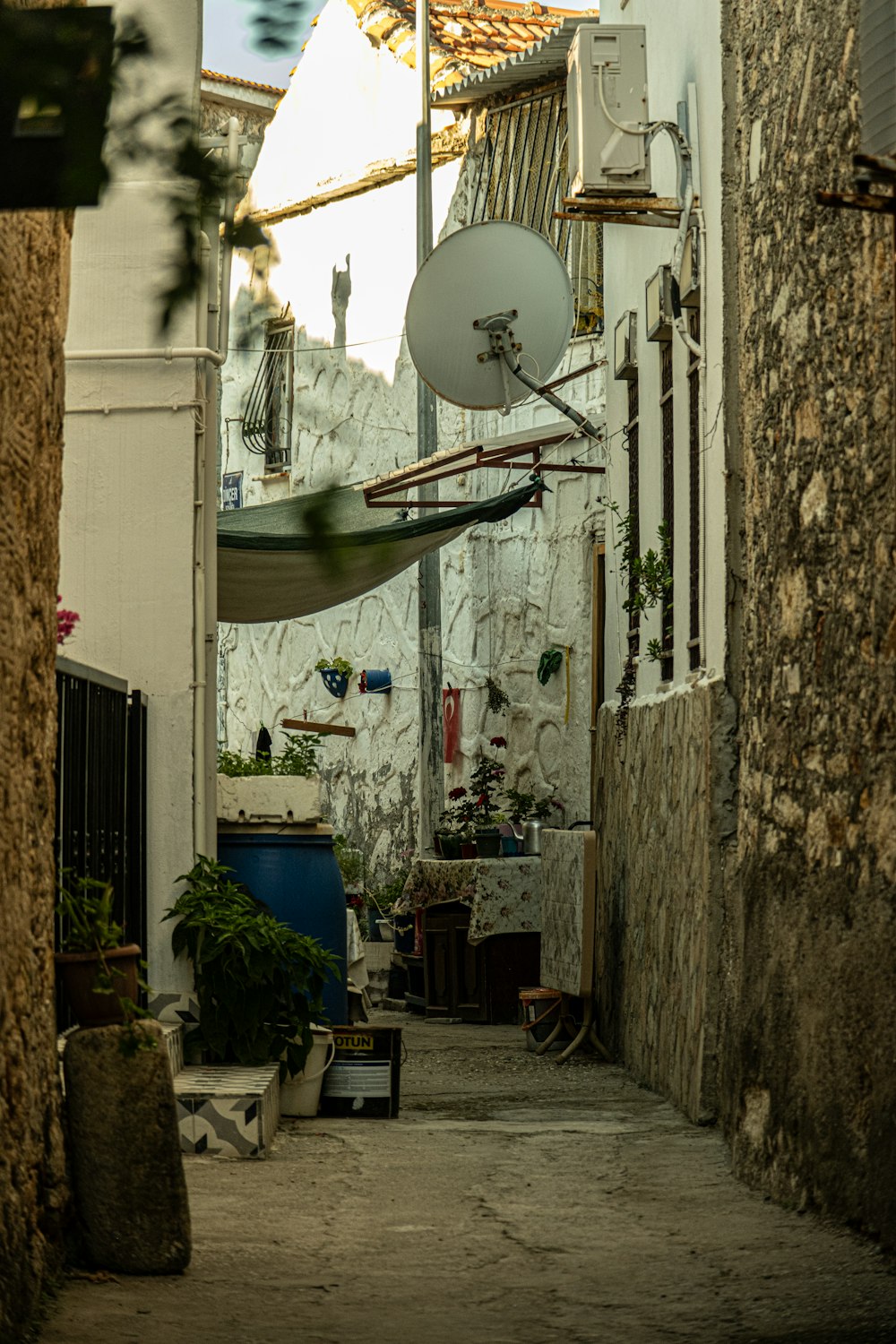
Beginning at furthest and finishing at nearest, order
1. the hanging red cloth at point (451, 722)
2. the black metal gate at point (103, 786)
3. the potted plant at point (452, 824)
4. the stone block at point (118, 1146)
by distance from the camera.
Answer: the hanging red cloth at point (451, 722), the potted plant at point (452, 824), the black metal gate at point (103, 786), the stone block at point (118, 1146)

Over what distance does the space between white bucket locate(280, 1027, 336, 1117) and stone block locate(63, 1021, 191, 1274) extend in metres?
2.72

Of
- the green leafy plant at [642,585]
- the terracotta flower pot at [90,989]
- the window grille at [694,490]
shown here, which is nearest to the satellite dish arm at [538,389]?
the green leafy plant at [642,585]

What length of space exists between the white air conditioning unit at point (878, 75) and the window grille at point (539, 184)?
800cm

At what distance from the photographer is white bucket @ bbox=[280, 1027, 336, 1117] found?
21.8 ft

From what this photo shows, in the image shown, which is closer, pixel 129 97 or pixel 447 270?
pixel 129 97

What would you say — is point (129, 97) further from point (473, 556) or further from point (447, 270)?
point (473, 556)

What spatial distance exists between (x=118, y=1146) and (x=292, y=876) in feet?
11.7

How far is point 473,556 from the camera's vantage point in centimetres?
1354

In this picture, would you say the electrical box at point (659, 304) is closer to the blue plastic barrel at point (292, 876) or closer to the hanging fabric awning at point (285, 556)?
the hanging fabric awning at point (285, 556)

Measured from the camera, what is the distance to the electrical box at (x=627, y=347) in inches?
356

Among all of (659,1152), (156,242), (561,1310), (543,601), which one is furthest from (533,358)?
(561,1310)

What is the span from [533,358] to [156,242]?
117 inches

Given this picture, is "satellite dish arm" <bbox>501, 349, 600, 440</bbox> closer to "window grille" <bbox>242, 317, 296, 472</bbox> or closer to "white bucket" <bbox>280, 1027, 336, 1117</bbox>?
"white bucket" <bbox>280, 1027, 336, 1117</bbox>

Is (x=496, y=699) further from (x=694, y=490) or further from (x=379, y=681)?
(x=694, y=490)
